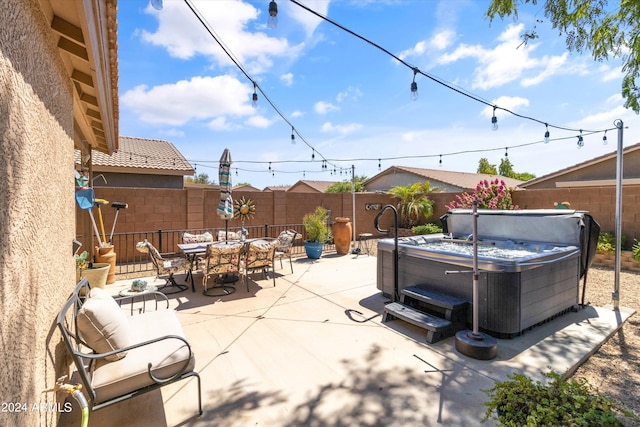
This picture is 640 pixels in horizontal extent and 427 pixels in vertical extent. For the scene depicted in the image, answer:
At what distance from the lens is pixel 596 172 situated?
11602mm

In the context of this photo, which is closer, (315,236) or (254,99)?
(254,99)

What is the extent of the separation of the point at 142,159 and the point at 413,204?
1071 centimetres

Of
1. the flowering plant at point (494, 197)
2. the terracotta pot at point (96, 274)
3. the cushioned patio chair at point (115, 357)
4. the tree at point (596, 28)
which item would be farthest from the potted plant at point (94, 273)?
the flowering plant at point (494, 197)

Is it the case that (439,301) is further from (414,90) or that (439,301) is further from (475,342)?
(414,90)

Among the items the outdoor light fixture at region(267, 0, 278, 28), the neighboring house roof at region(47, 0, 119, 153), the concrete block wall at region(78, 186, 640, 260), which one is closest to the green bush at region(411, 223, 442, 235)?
the concrete block wall at region(78, 186, 640, 260)

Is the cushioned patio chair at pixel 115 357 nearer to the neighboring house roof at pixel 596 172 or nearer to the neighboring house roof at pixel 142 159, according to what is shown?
the neighboring house roof at pixel 142 159

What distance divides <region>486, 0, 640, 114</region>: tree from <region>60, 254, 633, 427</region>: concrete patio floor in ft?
11.1

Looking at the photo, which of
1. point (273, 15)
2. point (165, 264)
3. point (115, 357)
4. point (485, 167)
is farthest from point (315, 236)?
point (485, 167)

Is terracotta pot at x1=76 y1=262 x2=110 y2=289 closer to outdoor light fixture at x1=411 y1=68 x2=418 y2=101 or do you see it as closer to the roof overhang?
the roof overhang

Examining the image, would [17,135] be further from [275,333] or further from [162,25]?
[275,333]

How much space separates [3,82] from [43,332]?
135 cm

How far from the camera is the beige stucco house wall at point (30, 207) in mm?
1210

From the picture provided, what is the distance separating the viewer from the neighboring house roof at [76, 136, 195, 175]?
408 inches

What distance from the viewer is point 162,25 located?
3332mm
